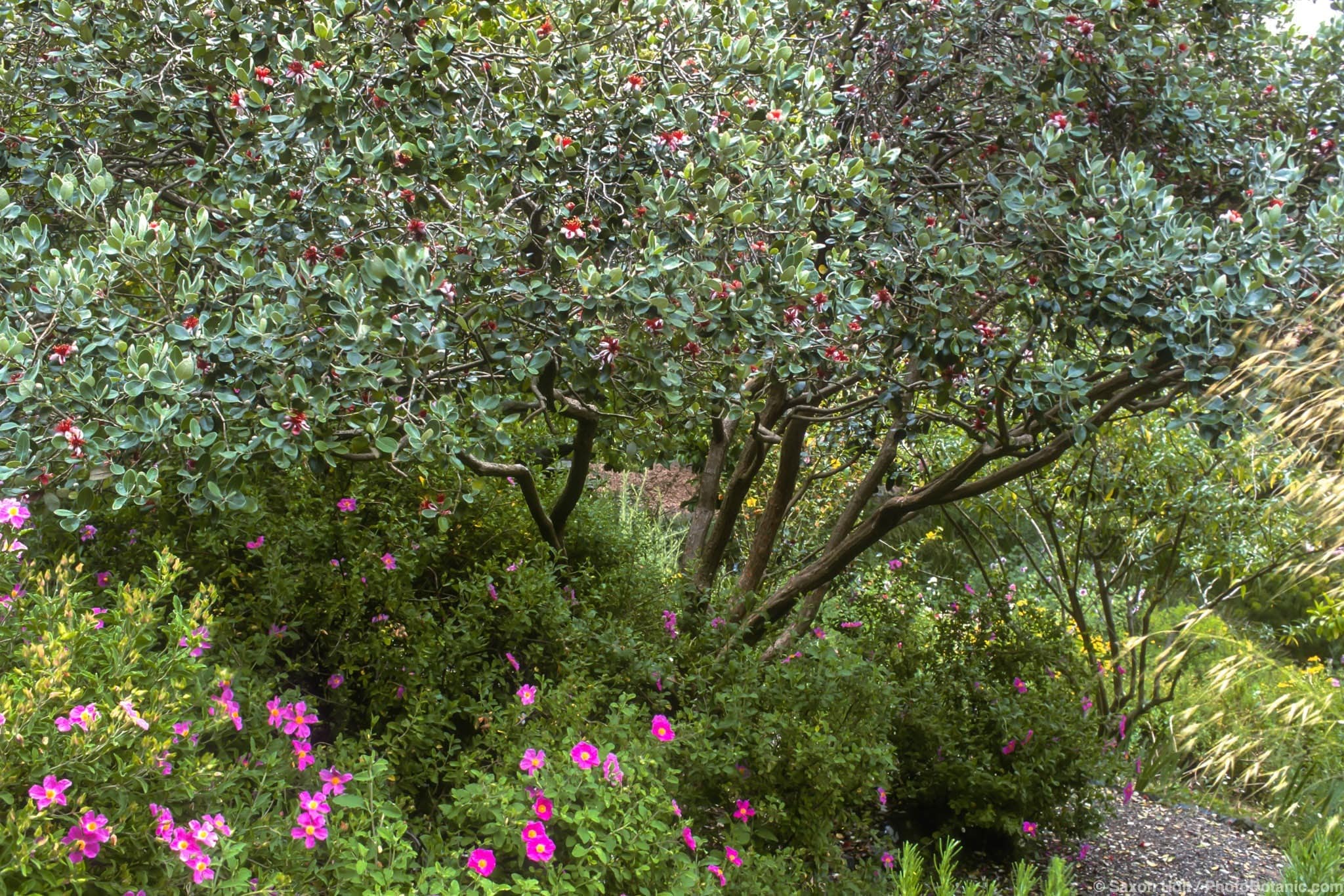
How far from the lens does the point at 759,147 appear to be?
106 inches

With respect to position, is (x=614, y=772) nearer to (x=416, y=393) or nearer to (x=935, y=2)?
(x=416, y=393)

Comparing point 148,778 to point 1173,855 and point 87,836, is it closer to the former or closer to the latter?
point 87,836

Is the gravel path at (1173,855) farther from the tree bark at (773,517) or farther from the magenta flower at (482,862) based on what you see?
the magenta flower at (482,862)

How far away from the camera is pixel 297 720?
93.1 inches

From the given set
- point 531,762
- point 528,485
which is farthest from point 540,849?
point 528,485

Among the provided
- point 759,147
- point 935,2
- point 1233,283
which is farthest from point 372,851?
point 935,2

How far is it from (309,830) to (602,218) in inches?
62.5

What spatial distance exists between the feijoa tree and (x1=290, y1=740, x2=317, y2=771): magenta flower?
57cm

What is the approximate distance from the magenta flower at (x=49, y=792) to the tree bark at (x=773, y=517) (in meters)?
2.97

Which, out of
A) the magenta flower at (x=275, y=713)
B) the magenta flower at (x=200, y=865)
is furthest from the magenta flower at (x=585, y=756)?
the magenta flower at (x=200, y=865)

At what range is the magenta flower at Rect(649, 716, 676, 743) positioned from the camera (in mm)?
2682

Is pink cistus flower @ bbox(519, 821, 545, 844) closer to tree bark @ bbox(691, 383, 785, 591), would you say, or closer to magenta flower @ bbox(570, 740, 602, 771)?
magenta flower @ bbox(570, 740, 602, 771)

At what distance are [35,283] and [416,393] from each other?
0.84 m

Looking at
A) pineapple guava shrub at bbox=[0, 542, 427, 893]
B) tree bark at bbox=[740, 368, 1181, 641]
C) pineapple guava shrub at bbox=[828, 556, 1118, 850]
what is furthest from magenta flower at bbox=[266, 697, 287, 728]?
pineapple guava shrub at bbox=[828, 556, 1118, 850]
